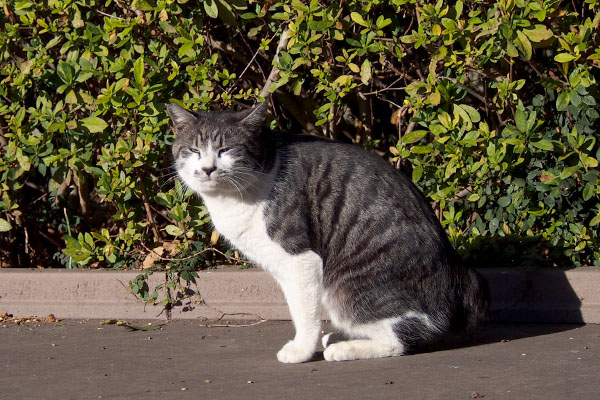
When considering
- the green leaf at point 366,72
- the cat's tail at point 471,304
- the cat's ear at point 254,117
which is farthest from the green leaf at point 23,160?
the cat's tail at point 471,304

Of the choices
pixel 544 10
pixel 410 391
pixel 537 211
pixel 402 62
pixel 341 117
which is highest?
pixel 544 10

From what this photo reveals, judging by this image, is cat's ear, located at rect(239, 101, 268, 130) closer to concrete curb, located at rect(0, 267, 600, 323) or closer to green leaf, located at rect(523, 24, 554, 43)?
concrete curb, located at rect(0, 267, 600, 323)

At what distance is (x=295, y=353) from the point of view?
4387 millimetres

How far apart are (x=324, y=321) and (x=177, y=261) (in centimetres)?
103

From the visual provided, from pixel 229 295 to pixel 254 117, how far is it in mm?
1454

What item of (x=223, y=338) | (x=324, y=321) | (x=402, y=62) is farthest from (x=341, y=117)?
(x=223, y=338)

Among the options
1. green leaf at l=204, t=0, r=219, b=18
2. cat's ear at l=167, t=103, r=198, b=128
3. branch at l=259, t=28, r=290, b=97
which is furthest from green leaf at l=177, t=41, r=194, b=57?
cat's ear at l=167, t=103, r=198, b=128

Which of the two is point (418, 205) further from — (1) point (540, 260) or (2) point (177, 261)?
(2) point (177, 261)

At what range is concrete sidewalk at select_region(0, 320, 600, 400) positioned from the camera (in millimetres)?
3750

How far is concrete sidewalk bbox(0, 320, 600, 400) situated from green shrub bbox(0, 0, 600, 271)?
81 centimetres

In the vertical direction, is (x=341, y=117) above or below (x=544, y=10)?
below

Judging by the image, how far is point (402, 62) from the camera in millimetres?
5887

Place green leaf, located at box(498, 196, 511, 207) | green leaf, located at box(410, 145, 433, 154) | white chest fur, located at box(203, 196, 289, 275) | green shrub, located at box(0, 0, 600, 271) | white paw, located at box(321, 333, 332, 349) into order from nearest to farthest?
white chest fur, located at box(203, 196, 289, 275) → white paw, located at box(321, 333, 332, 349) → green shrub, located at box(0, 0, 600, 271) → green leaf, located at box(410, 145, 433, 154) → green leaf, located at box(498, 196, 511, 207)

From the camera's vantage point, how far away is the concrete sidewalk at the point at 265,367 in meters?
3.75
